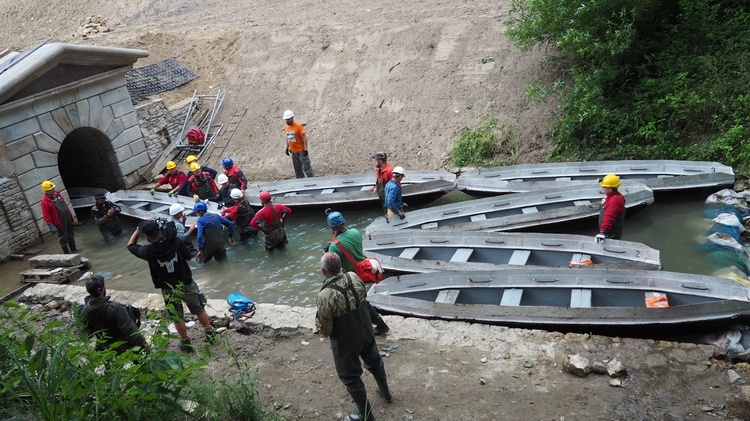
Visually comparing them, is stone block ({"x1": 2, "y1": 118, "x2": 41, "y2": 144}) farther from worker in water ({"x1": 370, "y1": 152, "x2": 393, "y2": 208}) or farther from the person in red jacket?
worker in water ({"x1": 370, "y1": 152, "x2": 393, "y2": 208})

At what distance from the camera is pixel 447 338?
22.4 ft

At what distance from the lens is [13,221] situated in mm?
11945

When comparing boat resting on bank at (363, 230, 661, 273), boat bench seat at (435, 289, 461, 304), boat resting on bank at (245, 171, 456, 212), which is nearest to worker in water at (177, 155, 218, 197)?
boat resting on bank at (245, 171, 456, 212)

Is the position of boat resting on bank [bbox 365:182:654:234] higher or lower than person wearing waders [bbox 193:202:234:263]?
lower

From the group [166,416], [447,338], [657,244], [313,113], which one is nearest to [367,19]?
[313,113]

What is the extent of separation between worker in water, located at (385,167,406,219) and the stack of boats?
18cm

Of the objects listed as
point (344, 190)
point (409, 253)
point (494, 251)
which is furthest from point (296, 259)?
point (494, 251)

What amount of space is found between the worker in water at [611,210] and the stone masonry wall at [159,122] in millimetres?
11512

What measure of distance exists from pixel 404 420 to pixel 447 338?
57.2 inches

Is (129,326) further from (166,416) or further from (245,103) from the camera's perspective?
(245,103)

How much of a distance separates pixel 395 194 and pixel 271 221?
2.22 meters

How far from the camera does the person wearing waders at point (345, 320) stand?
198 inches

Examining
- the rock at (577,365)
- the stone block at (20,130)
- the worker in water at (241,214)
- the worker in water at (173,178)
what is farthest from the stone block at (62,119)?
the rock at (577,365)

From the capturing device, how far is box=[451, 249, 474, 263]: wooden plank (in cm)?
862
